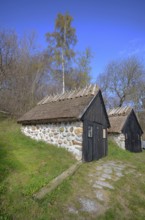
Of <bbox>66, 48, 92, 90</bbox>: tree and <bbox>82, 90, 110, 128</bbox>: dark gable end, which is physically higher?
<bbox>66, 48, 92, 90</bbox>: tree

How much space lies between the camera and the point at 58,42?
60.7 feet

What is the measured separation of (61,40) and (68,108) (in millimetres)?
12398

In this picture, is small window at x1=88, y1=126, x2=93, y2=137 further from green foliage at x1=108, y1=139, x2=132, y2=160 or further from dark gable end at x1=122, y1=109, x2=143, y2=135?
dark gable end at x1=122, y1=109, x2=143, y2=135

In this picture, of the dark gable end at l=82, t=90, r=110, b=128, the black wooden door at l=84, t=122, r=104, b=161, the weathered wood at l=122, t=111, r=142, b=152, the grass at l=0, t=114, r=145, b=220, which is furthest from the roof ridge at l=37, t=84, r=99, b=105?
the weathered wood at l=122, t=111, r=142, b=152

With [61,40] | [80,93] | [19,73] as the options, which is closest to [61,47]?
[61,40]

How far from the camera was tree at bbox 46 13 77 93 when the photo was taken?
18.4 m

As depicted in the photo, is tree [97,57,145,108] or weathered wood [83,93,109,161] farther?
tree [97,57,145,108]

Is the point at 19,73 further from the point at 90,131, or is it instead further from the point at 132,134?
the point at 132,134

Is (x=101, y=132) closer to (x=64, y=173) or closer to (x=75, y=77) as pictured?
(x=64, y=173)

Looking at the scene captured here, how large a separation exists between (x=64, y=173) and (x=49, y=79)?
15452 millimetres

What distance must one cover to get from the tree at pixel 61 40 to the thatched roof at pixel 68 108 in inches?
319

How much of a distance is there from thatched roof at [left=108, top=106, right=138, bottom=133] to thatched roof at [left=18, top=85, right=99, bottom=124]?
6588 millimetres

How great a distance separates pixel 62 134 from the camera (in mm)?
9234

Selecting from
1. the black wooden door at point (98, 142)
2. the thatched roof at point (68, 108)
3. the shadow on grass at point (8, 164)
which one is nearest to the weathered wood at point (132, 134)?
the black wooden door at point (98, 142)
